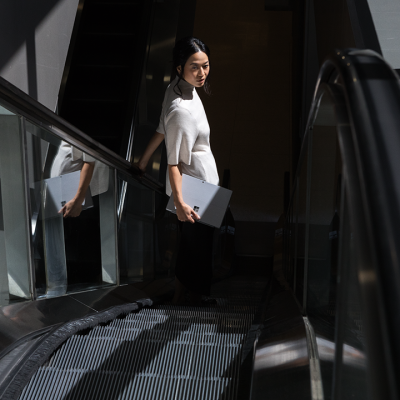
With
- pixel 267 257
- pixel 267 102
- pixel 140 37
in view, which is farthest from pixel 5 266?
pixel 267 102

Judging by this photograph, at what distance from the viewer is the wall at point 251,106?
9413 mm

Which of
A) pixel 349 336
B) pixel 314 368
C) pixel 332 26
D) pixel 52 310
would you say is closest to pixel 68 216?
pixel 52 310

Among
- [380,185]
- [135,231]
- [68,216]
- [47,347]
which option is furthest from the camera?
[135,231]

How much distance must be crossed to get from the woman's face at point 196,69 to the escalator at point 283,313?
72cm

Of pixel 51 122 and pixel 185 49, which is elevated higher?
pixel 185 49

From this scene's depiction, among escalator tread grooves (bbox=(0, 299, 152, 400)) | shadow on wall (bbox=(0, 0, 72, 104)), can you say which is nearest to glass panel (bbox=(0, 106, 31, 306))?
escalator tread grooves (bbox=(0, 299, 152, 400))

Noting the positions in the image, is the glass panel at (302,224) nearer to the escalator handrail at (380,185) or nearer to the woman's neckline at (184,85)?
the woman's neckline at (184,85)

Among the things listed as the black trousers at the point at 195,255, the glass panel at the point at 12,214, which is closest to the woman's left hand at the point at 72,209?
the glass panel at the point at 12,214

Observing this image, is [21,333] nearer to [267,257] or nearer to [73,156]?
[73,156]

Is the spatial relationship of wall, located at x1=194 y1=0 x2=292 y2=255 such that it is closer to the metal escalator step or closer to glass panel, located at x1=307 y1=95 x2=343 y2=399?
the metal escalator step

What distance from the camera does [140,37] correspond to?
19.9 feet

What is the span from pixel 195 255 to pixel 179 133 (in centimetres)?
99

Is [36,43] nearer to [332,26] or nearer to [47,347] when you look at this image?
[332,26]

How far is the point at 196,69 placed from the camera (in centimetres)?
325
